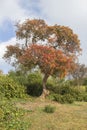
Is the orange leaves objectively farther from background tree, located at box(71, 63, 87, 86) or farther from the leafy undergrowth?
background tree, located at box(71, 63, 87, 86)

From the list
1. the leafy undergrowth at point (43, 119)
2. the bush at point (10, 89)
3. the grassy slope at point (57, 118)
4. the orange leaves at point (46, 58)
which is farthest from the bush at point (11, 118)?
the orange leaves at point (46, 58)

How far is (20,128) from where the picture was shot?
14406 millimetres

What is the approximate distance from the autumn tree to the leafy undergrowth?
395 cm

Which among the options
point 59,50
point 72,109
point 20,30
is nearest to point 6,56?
point 20,30

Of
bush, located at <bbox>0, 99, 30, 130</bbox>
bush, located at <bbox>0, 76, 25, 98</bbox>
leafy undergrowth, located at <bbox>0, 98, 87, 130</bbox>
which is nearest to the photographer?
bush, located at <bbox>0, 99, 30, 130</bbox>

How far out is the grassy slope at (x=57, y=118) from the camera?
14953 millimetres

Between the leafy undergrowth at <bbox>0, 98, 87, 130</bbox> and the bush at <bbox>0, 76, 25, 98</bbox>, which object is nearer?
the leafy undergrowth at <bbox>0, 98, 87, 130</bbox>

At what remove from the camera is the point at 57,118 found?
16.4 m

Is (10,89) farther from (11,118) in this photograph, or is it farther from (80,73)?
(80,73)

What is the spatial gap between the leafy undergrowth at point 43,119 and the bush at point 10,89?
1.81 m

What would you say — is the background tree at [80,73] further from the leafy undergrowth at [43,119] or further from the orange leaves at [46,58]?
the leafy undergrowth at [43,119]

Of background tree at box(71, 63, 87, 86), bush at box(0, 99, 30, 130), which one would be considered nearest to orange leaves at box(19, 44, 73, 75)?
bush at box(0, 99, 30, 130)

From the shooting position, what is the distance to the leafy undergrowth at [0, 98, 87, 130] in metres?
14.8

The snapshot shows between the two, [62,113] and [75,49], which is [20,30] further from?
[62,113]
